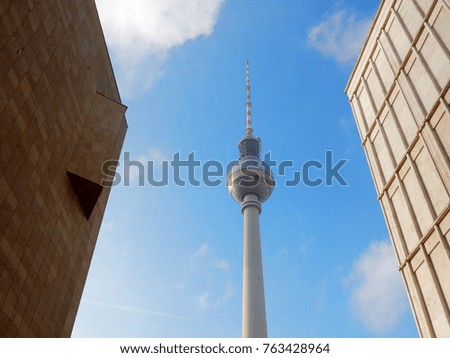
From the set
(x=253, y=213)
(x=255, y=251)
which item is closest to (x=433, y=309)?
(x=255, y=251)

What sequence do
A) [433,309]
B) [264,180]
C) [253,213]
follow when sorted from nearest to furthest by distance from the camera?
[433,309]
[253,213]
[264,180]

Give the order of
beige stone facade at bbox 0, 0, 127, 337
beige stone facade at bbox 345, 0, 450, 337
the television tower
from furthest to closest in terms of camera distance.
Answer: the television tower → beige stone facade at bbox 345, 0, 450, 337 → beige stone facade at bbox 0, 0, 127, 337

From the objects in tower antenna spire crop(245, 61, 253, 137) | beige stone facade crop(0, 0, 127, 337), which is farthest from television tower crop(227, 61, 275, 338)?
beige stone facade crop(0, 0, 127, 337)

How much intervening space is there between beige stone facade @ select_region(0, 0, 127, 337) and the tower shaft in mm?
59703

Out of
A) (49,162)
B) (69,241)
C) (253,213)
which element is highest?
(253,213)

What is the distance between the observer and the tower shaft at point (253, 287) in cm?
7912

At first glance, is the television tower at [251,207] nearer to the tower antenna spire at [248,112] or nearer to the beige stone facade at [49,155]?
the tower antenna spire at [248,112]

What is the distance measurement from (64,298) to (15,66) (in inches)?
411

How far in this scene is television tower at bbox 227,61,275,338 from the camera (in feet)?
261

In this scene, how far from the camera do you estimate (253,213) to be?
98875mm

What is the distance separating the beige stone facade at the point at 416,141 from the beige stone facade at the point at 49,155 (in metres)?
14.6

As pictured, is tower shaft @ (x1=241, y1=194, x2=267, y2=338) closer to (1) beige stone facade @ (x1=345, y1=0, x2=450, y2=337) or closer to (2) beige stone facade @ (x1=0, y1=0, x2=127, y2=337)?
(1) beige stone facade @ (x1=345, y1=0, x2=450, y2=337)

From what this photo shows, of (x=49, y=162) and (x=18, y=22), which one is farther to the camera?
(x=49, y=162)
